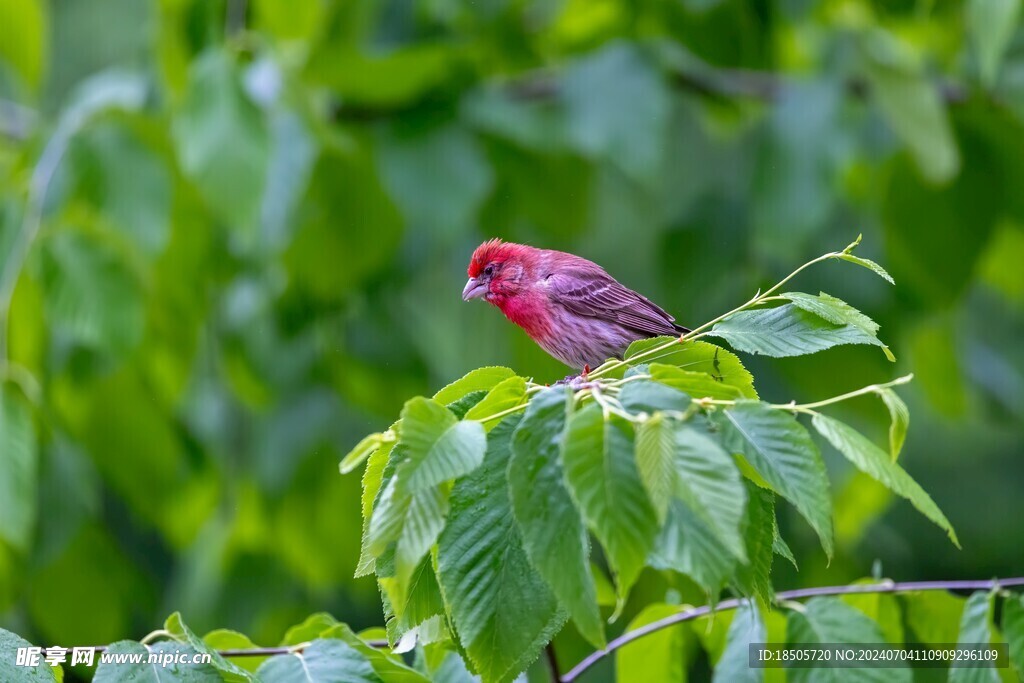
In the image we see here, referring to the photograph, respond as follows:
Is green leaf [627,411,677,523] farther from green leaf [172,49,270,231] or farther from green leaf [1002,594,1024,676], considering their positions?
green leaf [172,49,270,231]

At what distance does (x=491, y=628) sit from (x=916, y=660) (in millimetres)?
1358

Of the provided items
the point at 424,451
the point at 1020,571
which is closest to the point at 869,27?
the point at 1020,571

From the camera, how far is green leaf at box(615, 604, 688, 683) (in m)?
2.52

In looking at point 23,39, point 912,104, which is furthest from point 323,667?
point 912,104

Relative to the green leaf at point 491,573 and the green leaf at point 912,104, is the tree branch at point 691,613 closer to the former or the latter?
the green leaf at point 491,573

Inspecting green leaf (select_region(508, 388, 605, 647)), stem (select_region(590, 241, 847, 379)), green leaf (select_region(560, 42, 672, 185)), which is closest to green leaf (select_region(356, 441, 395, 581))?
green leaf (select_region(508, 388, 605, 647))

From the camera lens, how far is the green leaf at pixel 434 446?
5.09 feet

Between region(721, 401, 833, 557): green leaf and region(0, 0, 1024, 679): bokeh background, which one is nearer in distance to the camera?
region(721, 401, 833, 557): green leaf

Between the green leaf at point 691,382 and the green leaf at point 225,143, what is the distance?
2.56 meters

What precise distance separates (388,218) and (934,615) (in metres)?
3.06

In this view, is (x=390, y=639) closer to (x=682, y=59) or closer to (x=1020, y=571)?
(x=682, y=59)

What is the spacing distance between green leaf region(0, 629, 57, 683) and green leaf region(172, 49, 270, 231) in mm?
2193

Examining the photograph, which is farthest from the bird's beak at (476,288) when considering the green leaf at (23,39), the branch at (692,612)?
the green leaf at (23,39)

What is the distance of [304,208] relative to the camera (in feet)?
16.7
